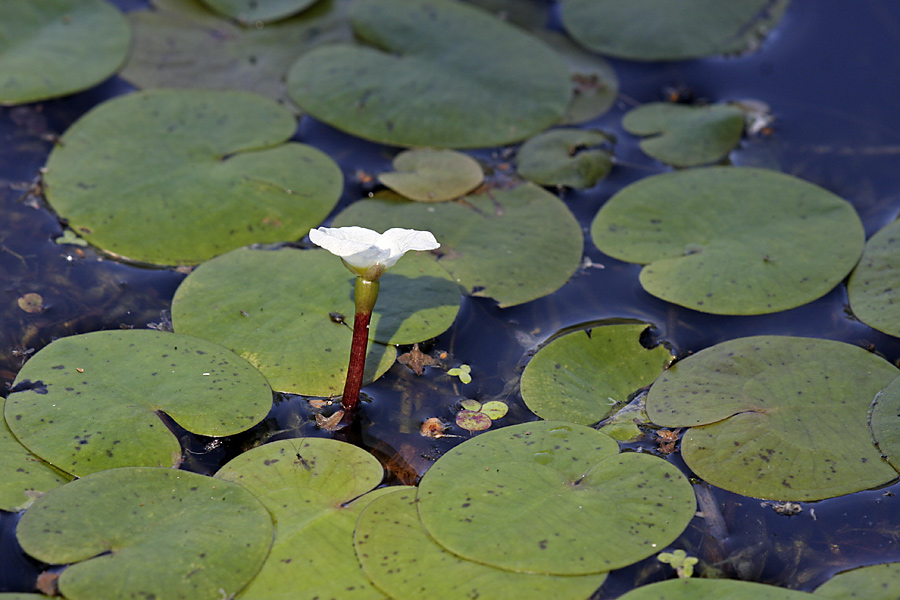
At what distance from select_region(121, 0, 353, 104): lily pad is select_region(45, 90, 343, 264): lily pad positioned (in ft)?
0.98

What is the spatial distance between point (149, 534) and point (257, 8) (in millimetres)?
4377

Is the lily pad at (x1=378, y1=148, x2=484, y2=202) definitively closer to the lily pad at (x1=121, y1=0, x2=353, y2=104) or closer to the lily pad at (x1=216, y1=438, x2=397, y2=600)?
the lily pad at (x1=121, y1=0, x2=353, y2=104)

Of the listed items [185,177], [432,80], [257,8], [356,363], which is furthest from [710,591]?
[257,8]

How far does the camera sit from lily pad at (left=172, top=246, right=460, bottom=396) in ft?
10.7

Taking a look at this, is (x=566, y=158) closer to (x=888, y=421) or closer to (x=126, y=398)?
(x=888, y=421)

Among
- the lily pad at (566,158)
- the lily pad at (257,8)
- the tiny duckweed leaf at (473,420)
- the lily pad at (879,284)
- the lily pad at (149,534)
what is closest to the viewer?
the lily pad at (149,534)

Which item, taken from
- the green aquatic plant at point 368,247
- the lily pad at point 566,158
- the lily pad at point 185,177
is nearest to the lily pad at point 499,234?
the lily pad at point 566,158

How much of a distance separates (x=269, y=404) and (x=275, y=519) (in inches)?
23.3

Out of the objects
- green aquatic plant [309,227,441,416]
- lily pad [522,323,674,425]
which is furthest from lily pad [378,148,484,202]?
green aquatic plant [309,227,441,416]

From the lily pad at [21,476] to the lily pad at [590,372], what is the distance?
1.93 metres

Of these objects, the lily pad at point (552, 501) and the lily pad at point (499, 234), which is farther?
the lily pad at point (499, 234)

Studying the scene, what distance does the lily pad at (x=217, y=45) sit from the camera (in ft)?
16.3

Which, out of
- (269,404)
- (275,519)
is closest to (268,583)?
(275,519)

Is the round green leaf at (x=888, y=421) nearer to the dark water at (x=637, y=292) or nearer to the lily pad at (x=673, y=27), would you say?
the dark water at (x=637, y=292)
